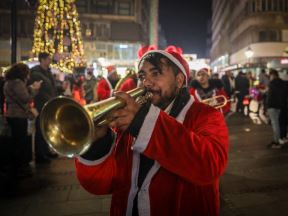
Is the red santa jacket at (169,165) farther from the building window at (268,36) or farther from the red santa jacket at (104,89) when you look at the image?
the building window at (268,36)

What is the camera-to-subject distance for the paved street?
4922 millimetres

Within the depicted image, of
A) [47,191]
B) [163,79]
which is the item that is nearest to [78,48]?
[47,191]

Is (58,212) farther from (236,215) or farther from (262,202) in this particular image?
(262,202)

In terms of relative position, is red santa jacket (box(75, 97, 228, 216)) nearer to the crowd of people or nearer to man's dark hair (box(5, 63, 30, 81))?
the crowd of people

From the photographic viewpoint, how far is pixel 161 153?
1.69 metres

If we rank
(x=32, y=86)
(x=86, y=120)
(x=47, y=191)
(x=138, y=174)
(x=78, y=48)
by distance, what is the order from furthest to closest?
(x=78, y=48) < (x=32, y=86) < (x=47, y=191) < (x=138, y=174) < (x=86, y=120)

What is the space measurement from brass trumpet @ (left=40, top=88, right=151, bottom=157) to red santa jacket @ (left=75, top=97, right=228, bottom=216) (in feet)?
0.70

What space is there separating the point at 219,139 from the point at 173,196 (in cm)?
40

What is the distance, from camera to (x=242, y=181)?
20.4 feet

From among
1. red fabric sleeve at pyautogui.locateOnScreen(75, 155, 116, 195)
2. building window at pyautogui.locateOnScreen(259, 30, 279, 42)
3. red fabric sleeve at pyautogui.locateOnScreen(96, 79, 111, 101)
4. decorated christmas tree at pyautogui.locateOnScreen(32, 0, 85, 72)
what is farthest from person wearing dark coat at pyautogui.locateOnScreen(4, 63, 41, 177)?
building window at pyautogui.locateOnScreen(259, 30, 279, 42)

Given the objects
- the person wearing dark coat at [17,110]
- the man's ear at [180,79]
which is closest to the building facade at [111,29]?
the person wearing dark coat at [17,110]

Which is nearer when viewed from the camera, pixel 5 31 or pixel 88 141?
pixel 88 141

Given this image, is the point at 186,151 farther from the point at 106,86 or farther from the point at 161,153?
the point at 106,86

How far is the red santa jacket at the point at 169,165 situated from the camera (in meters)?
1.69
